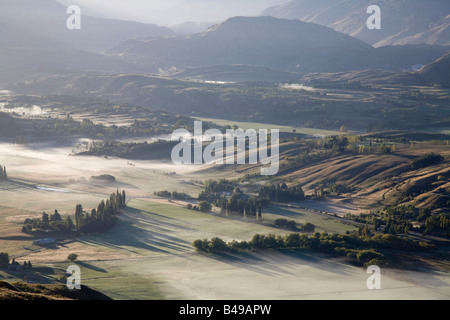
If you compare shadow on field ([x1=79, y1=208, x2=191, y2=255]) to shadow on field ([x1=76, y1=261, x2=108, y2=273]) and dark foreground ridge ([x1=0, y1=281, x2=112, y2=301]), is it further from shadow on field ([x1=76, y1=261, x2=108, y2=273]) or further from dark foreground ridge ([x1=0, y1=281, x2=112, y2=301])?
dark foreground ridge ([x1=0, y1=281, x2=112, y2=301])

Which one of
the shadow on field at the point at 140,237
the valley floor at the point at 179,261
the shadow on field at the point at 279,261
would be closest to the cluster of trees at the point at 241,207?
the valley floor at the point at 179,261

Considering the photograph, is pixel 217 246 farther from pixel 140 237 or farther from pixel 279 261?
pixel 140 237

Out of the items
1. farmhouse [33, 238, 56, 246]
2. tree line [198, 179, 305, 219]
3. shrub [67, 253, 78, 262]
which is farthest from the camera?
tree line [198, 179, 305, 219]

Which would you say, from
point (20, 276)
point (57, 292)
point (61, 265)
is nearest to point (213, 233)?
point (61, 265)

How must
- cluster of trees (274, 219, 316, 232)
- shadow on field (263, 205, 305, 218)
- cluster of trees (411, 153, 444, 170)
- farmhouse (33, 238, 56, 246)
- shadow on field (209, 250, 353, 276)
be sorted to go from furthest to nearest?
cluster of trees (411, 153, 444, 170)
shadow on field (263, 205, 305, 218)
cluster of trees (274, 219, 316, 232)
farmhouse (33, 238, 56, 246)
shadow on field (209, 250, 353, 276)

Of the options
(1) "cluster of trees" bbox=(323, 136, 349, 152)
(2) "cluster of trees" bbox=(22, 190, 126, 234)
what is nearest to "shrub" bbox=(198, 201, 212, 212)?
(2) "cluster of trees" bbox=(22, 190, 126, 234)
